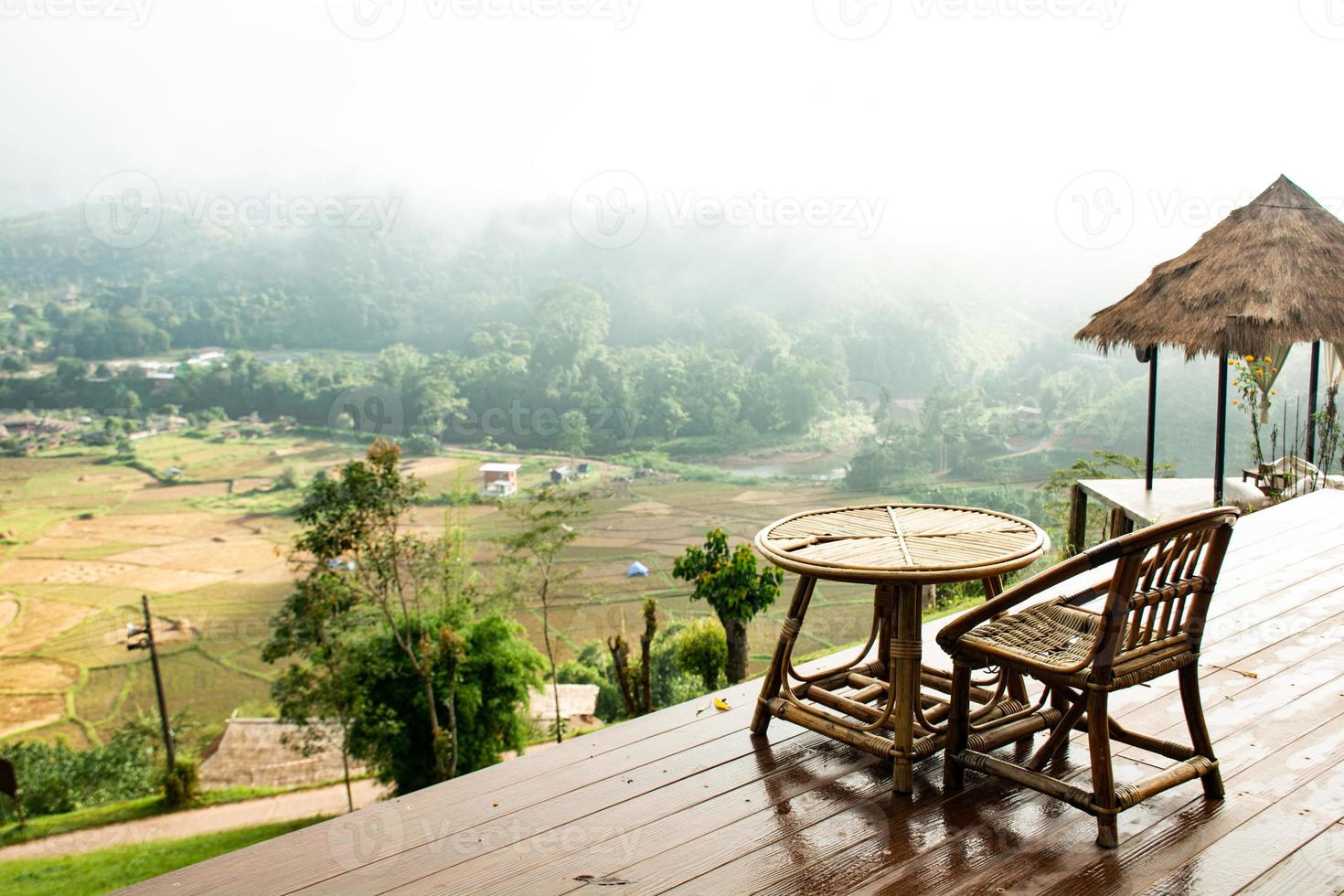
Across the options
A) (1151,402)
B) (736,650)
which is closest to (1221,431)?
(1151,402)

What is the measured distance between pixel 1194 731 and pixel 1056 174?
170 feet

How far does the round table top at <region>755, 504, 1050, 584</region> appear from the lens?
1.85 meters

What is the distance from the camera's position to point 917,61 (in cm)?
4809

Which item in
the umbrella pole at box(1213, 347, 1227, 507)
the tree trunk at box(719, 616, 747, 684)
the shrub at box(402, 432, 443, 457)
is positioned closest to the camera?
the umbrella pole at box(1213, 347, 1227, 507)

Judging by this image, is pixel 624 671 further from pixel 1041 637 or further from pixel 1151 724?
pixel 1041 637

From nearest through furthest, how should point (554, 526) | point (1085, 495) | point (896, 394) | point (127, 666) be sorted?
1. point (1085, 495)
2. point (554, 526)
3. point (127, 666)
4. point (896, 394)

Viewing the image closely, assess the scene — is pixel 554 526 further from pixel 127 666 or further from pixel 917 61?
pixel 917 61

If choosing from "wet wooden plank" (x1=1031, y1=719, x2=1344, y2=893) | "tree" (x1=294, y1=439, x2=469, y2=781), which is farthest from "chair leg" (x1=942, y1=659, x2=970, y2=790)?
"tree" (x1=294, y1=439, x2=469, y2=781)

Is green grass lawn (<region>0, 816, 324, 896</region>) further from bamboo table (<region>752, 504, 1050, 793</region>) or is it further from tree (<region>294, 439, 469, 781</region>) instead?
bamboo table (<region>752, 504, 1050, 793</region>)

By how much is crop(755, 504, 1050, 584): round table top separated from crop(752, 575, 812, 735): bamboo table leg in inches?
4.8

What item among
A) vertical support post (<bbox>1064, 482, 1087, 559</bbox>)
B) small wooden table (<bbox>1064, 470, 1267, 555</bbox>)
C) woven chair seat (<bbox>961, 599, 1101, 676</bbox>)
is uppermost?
woven chair seat (<bbox>961, 599, 1101, 676</bbox>)

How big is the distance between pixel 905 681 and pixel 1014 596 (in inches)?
15.0

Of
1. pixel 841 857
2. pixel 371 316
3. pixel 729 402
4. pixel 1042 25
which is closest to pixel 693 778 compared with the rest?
→ pixel 841 857

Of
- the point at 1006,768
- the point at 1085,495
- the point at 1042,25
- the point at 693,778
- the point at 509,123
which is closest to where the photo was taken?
the point at 1006,768
